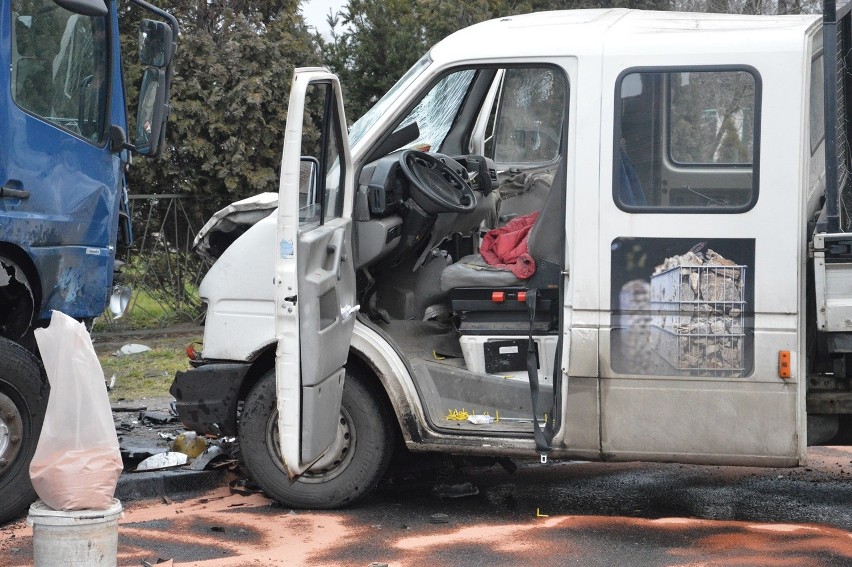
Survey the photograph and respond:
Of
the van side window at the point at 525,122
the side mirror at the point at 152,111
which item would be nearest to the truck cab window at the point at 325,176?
the side mirror at the point at 152,111

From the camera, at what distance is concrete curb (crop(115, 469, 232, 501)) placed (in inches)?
252

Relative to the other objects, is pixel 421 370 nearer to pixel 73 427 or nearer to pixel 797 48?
pixel 73 427

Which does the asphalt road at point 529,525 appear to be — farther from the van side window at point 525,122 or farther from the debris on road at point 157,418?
the van side window at point 525,122

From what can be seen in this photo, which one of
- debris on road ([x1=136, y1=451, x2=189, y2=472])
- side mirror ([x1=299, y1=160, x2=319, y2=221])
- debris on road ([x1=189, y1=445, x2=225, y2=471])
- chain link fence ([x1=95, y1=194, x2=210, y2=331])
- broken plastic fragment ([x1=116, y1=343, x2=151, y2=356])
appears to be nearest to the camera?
side mirror ([x1=299, y1=160, x2=319, y2=221])

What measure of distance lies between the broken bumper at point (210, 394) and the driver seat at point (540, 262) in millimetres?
1201

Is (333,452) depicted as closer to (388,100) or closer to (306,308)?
(306,308)

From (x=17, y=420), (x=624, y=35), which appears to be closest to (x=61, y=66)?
(x=17, y=420)

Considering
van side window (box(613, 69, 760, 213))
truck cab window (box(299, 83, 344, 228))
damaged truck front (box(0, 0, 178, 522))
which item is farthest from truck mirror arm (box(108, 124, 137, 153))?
van side window (box(613, 69, 760, 213))

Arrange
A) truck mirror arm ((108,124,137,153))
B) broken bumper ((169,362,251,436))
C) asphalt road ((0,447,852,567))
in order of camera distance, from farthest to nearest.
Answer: truck mirror arm ((108,124,137,153)) → broken bumper ((169,362,251,436)) → asphalt road ((0,447,852,567))

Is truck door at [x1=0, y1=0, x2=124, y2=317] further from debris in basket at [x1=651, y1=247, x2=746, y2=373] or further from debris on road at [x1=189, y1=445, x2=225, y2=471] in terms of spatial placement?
debris in basket at [x1=651, y1=247, x2=746, y2=373]

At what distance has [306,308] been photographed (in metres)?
5.08

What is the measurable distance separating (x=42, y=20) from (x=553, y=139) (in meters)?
2.98

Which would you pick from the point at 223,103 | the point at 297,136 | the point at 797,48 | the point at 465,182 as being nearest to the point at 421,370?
the point at 465,182

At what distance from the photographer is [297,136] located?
Result: 5.10 metres
